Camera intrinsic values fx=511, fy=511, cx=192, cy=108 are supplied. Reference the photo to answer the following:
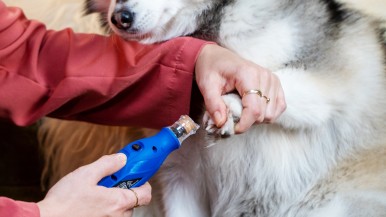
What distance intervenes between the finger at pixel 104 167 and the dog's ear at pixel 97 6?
647 millimetres

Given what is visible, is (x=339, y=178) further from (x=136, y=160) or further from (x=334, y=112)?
(x=136, y=160)

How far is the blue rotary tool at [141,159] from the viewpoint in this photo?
35.8 inches

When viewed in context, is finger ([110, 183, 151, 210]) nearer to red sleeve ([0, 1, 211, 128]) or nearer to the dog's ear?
red sleeve ([0, 1, 211, 128])

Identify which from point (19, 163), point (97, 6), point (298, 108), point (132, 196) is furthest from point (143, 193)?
point (19, 163)

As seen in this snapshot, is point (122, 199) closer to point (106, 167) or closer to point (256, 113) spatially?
point (106, 167)

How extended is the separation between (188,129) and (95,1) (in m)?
0.63

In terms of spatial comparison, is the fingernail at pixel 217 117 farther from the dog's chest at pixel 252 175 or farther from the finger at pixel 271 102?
the dog's chest at pixel 252 175

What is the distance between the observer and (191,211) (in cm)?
139

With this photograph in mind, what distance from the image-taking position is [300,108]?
1.14m

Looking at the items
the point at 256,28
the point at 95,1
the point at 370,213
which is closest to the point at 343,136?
the point at 370,213

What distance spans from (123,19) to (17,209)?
1.72 feet

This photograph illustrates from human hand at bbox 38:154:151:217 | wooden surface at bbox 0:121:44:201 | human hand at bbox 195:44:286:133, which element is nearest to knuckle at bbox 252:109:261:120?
human hand at bbox 195:44:286:133

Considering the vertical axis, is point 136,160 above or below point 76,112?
above

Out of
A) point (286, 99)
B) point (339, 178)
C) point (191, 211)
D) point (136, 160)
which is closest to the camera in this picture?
point (136, 160)
